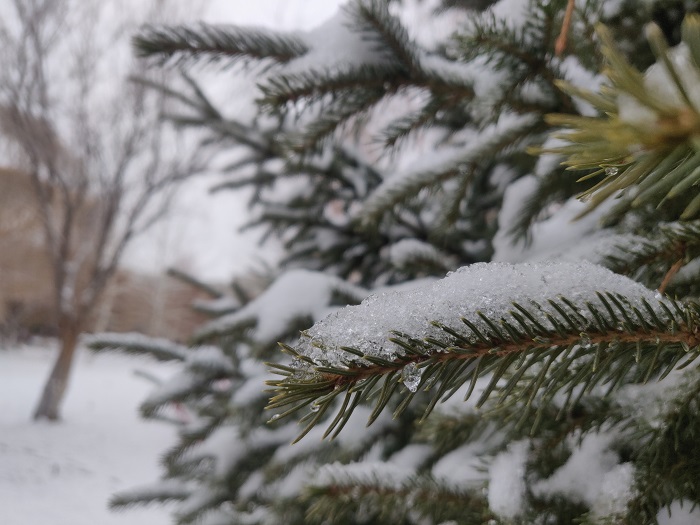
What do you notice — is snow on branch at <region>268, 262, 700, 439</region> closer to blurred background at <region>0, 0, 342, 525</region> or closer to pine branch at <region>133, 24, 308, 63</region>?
pine branch at <region>133, 24, 308, 63</region>

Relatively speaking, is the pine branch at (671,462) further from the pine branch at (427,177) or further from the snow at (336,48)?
the snow at (336,48)

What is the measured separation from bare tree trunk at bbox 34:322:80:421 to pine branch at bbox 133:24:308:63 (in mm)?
6284

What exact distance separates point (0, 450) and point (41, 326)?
11.5 m

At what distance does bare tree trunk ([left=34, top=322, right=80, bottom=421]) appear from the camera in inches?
243

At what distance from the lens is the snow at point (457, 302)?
0.32 m

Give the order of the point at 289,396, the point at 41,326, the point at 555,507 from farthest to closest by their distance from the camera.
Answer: the point at 41,326
the point at 555,507
the point at 289,396

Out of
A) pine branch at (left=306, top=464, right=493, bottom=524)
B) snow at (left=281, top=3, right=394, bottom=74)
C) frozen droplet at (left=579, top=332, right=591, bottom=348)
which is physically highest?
snow at (left=281, top=3, right=394, bottom=74)

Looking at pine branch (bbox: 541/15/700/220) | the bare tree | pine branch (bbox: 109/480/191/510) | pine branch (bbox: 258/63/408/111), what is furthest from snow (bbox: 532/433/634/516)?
the bare tree

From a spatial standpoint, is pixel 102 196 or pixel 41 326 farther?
pixel 41 326

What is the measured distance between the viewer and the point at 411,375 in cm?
32

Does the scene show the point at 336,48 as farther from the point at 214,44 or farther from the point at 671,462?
the point at 671,462

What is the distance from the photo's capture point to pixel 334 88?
78cm

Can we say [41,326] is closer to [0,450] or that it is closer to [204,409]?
[0,450]

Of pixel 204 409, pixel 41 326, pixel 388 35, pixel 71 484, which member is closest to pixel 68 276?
pixel 71 484
